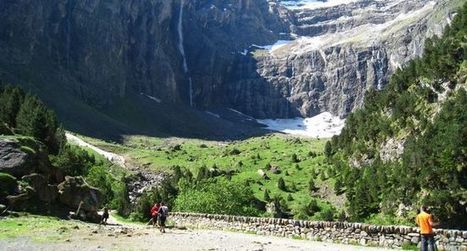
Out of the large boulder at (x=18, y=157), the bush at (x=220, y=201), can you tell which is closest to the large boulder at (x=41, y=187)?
the large boulder at (x=18, y=157)

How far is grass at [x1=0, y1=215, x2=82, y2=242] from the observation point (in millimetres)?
29339

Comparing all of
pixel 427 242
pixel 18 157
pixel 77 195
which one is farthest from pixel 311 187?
pixel 427 242

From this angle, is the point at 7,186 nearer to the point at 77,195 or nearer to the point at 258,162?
the point at 77,195

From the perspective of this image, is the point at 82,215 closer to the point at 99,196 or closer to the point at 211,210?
the point at 99,196

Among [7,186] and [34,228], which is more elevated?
[7,186]

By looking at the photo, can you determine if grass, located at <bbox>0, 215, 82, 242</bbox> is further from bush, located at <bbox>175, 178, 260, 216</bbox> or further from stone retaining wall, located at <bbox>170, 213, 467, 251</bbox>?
bush, located at <bbox>175, 178, 260, 216</bbox>

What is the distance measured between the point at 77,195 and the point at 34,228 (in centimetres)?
1261

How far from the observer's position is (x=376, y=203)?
67438mm

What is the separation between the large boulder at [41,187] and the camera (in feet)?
133

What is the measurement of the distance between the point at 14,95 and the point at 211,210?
3284 centimetres

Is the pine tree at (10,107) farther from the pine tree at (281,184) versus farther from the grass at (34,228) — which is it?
the pine tree at (281,184)

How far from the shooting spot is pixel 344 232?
32.0 m

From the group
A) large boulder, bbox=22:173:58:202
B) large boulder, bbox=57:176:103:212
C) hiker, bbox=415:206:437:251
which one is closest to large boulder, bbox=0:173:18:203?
large boulder, bbox=22:173:58:202

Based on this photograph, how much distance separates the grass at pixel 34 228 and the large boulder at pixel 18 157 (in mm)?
4001
